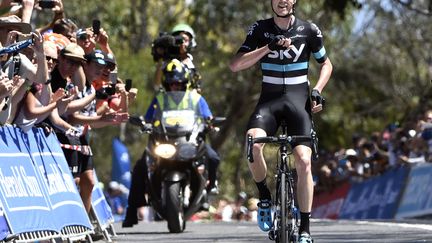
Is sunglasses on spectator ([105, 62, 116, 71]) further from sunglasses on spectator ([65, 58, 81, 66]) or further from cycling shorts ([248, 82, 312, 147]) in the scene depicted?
cycling shorts ([248, 82, 312, 147])

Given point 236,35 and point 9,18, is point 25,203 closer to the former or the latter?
point 9,18

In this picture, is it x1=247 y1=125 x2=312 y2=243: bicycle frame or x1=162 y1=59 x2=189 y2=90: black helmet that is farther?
x1=162 y1=59 x2=189 y2=90: black helmet

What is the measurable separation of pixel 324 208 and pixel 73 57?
1937cm

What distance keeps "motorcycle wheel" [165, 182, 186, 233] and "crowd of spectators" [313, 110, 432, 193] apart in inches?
295

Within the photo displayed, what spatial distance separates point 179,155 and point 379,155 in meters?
10.8

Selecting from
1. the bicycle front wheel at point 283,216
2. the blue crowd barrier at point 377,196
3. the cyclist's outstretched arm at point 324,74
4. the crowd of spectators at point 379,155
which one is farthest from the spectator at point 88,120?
the blue crowd barrier at point 377,196

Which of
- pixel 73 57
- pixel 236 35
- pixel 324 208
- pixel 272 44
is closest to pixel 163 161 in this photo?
pixel 73 57

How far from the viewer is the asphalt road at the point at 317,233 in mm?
15320

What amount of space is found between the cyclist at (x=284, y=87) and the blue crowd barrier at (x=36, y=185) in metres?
1.93

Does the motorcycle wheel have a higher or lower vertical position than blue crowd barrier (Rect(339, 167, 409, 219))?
higher

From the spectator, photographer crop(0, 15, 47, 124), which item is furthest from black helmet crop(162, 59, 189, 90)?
photographer crop(0, 15, 47, 124)

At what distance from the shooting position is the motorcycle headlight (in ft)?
60.0

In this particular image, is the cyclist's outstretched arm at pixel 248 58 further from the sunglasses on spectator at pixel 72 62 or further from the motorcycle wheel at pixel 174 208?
the motorcycle wheel at pixel 174 208

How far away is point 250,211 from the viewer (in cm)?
3794
